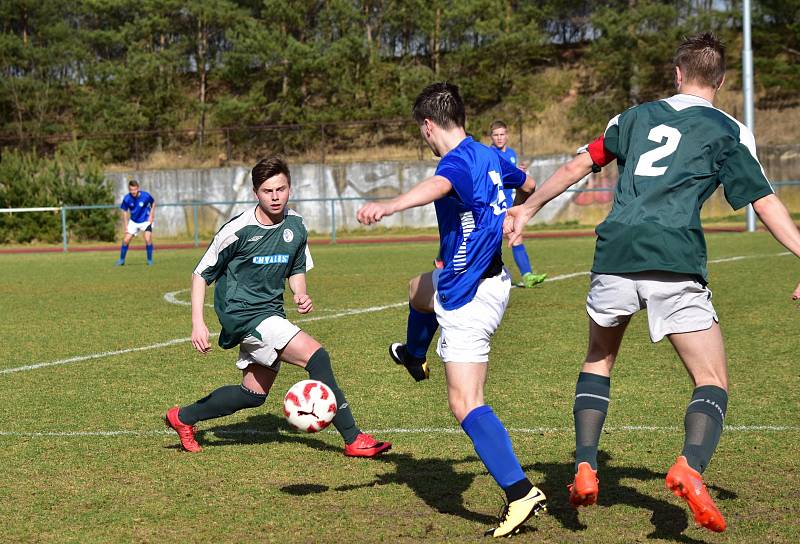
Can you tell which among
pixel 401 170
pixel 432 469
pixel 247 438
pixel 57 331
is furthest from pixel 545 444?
pixel 401 170

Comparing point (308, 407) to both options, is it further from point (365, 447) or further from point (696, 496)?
point (696, 496)

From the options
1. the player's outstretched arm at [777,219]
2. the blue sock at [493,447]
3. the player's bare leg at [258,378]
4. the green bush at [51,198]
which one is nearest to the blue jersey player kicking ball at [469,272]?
the blue sock at [493,447]

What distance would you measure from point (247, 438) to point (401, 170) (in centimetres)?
3194

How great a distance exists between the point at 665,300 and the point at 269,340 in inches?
87.0

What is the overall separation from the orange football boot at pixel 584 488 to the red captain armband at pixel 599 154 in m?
1.19

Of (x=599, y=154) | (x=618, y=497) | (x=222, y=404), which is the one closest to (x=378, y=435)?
(x=222, y=404)

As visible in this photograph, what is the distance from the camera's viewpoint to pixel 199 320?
523cm

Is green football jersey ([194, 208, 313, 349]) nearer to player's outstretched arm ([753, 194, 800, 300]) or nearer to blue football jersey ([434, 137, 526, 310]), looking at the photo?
blue football jersey ([434, 137, 526, 310])

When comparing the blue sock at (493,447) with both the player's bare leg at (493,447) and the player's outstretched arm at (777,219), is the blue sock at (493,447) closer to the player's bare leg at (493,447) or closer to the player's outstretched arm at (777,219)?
the player's bare leg at (493,447)

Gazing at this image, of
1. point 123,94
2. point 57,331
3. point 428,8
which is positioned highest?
point 428,8

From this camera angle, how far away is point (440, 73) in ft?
154

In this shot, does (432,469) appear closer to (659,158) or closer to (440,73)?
(659,158)

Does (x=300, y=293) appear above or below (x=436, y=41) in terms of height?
below

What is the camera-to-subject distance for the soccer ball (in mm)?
4723
